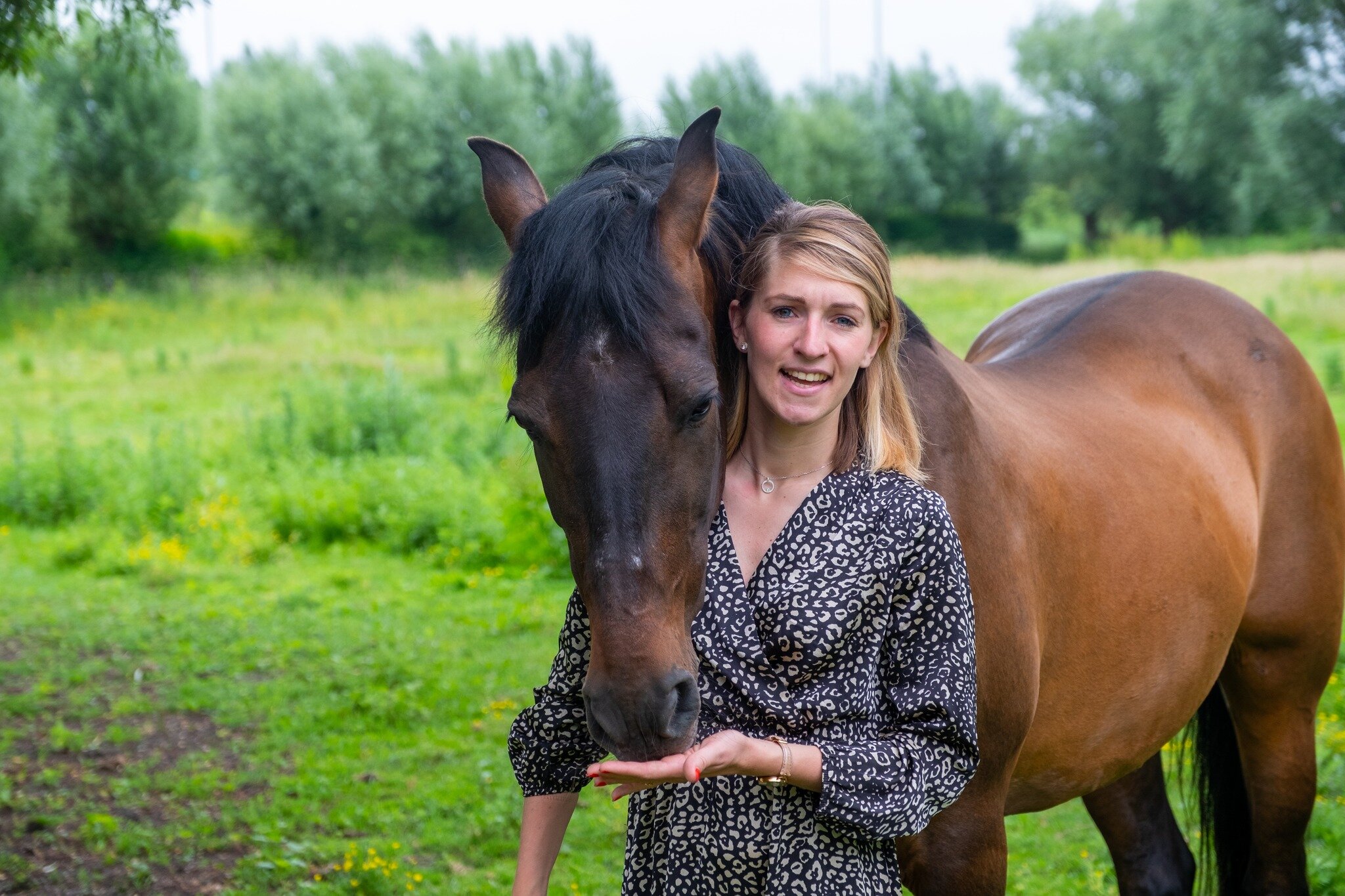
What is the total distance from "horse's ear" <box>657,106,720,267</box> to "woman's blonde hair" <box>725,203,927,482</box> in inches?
4.5

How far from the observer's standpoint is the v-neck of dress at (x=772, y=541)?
5.33 ft

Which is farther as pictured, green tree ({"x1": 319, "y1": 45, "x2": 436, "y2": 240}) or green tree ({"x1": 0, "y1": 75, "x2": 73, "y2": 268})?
green tree ({"x1": 319, "y1": 45, "x2": 436, "y2": 240})

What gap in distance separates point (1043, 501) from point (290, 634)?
5.39 meters

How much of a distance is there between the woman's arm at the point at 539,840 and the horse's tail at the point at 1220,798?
238cm

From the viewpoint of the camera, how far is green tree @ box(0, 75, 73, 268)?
70.5 feet

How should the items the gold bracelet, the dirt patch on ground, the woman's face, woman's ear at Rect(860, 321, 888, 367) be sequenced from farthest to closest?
1. the dirt patch on ground
2. woman's ear at Rect(860, 321, 888, 367)
3. the woman's face
4. the gold bracelet

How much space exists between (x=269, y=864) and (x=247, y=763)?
1.15 meters

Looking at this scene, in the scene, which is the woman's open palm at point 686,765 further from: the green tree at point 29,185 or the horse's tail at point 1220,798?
the green tree at point 29,185

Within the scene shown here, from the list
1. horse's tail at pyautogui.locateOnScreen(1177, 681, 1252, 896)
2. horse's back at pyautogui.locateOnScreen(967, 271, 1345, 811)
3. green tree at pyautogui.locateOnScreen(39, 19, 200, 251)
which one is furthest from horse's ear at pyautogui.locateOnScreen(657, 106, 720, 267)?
green tree at pyautogui.locateOnScreen(39, 19, 200, 251)

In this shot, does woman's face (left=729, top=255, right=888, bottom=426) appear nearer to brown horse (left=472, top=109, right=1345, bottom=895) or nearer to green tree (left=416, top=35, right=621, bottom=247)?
brown horse (left=472, top=109, right=1345, bottom=895)

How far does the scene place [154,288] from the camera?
24312mm

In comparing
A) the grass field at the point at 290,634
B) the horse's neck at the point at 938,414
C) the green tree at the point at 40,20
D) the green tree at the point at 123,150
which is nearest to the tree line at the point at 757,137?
the green tree at the point at 123,150

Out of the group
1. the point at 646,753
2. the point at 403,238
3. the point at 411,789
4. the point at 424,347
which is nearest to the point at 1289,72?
the point at 424,347

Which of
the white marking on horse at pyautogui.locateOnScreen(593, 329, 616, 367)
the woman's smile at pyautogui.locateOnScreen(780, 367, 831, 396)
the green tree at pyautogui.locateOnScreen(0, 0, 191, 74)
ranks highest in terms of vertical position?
the green tree at pyautogui.locateOnScreen(0, 0, 191, 74)
